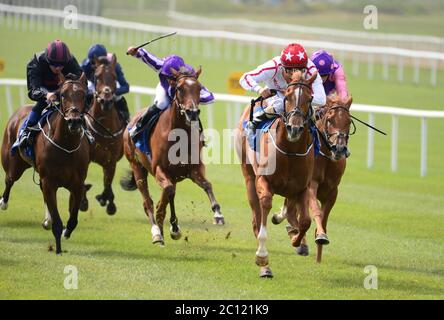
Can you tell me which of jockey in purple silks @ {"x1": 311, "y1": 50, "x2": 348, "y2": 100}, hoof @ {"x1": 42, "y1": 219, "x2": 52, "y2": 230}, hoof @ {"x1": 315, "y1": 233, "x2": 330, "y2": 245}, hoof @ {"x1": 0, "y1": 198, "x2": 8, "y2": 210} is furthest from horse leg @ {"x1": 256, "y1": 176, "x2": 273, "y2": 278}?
hoof @ {"x1": 0, "y1": 198, "x2": 8, "y2": 210}

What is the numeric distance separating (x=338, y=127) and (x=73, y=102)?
2.58 m

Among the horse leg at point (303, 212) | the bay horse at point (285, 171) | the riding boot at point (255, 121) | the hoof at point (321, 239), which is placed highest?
the riding boot at point (255, 121)

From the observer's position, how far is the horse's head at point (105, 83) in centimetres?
1316

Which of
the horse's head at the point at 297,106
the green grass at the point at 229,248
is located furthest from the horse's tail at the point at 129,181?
Answer: the horse's head at the point at 297,106

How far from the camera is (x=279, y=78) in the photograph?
9.80 meters

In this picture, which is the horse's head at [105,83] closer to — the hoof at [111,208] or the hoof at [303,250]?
the hoof at [111,208]

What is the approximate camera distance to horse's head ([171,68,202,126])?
1055cm

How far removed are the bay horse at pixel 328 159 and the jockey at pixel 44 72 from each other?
2.80 metres

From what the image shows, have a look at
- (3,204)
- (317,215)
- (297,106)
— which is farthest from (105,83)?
(297,106)

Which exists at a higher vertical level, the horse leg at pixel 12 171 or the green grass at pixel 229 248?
the horse leg at pixel 12 171

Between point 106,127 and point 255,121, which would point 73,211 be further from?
point 106,127

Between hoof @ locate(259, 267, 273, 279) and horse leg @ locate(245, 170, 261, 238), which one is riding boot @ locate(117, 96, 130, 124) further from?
hoof @ locate(259, 267, 273, 279)

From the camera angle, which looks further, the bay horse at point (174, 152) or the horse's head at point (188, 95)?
the bay horse at point (174, 152)
